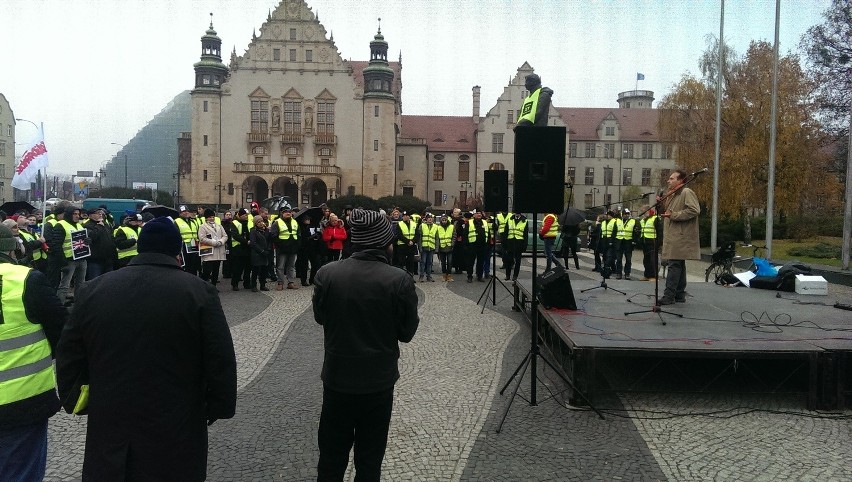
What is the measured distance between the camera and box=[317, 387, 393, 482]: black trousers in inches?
146

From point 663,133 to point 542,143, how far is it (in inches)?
1517

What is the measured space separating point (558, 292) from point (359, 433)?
548cm

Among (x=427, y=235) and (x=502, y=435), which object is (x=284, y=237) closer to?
(x=427, y=235)

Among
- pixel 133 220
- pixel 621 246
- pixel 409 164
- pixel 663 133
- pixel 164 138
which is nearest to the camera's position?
pixel 133 220

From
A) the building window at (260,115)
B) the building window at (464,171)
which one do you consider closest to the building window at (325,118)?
the building window at (260,115)

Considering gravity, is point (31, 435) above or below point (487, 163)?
below

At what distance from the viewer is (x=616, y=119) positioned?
83.2 metres

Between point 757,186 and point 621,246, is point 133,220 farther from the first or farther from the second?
point 757,186

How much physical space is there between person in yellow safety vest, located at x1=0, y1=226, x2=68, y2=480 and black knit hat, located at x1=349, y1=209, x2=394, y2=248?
180 centimetres

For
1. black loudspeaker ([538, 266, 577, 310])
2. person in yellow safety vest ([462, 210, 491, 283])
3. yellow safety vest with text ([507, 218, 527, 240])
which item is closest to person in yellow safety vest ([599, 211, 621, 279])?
yellow safety vest with text ([507, 218, 527, 240])

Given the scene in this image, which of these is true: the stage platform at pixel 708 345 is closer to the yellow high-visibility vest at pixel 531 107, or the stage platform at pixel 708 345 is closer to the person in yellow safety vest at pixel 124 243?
the yellow high-visibility vest at pixel 531 107

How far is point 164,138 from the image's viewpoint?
162 metres

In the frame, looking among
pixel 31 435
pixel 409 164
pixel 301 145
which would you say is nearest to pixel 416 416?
pixel 31 435

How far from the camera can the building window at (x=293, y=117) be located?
72.5 meters
